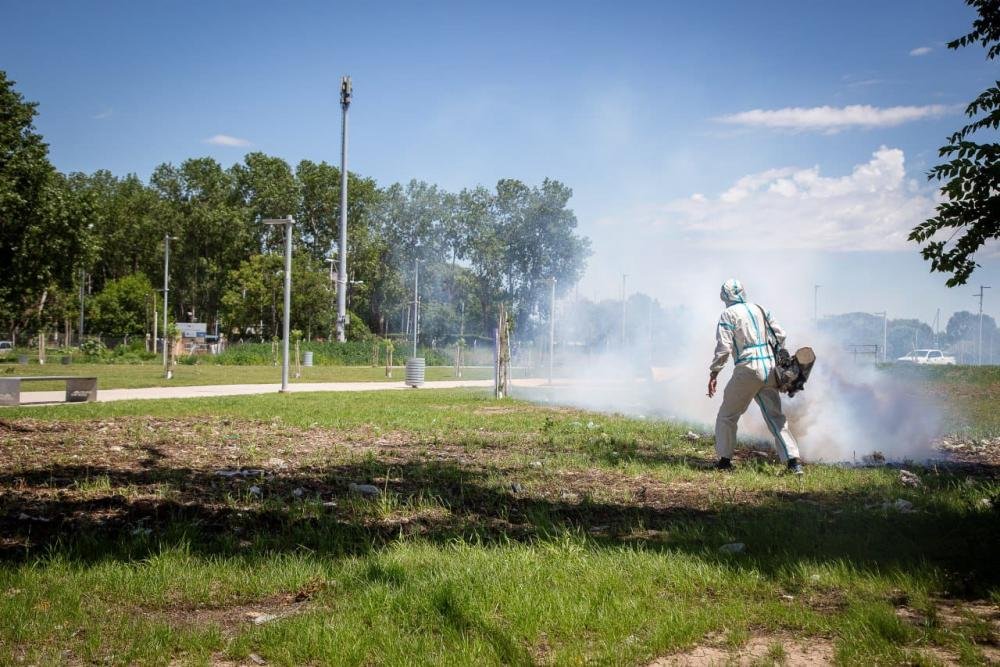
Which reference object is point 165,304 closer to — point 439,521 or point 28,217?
point 28,217

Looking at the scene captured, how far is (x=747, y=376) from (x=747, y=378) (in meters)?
0.02

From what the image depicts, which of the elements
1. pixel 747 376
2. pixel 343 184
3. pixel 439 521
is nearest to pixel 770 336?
pixel 747 376

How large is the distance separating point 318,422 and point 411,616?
9.63m

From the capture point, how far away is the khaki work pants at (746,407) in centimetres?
883

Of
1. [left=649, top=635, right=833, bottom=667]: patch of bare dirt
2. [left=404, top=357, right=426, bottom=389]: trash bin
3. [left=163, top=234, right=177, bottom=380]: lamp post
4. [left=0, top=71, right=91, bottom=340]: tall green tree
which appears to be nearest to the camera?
[left=649, top=635, right=833, bottom=667]: patch of bare dirt

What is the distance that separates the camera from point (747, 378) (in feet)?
29.0

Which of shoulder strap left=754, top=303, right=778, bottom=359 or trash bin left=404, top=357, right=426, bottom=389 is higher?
shoulder strap left=754, top=303, right=778, bottom=359

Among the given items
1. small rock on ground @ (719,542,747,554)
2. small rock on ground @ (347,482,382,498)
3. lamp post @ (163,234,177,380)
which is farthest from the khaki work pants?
lamp post @ (163,234,177,380)

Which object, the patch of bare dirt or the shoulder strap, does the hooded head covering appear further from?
the patch of bare dirt

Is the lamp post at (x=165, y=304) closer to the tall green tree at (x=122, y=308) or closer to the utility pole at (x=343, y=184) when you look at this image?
the tall green tree at (x=122, y=308)

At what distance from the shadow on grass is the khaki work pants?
1520 millimetres

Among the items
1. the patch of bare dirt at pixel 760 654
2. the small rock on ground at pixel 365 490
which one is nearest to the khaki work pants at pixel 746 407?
the small rock on ground at pixel 365 490

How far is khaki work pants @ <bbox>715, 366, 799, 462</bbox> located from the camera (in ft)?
29.0

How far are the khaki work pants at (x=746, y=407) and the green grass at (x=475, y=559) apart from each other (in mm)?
373
